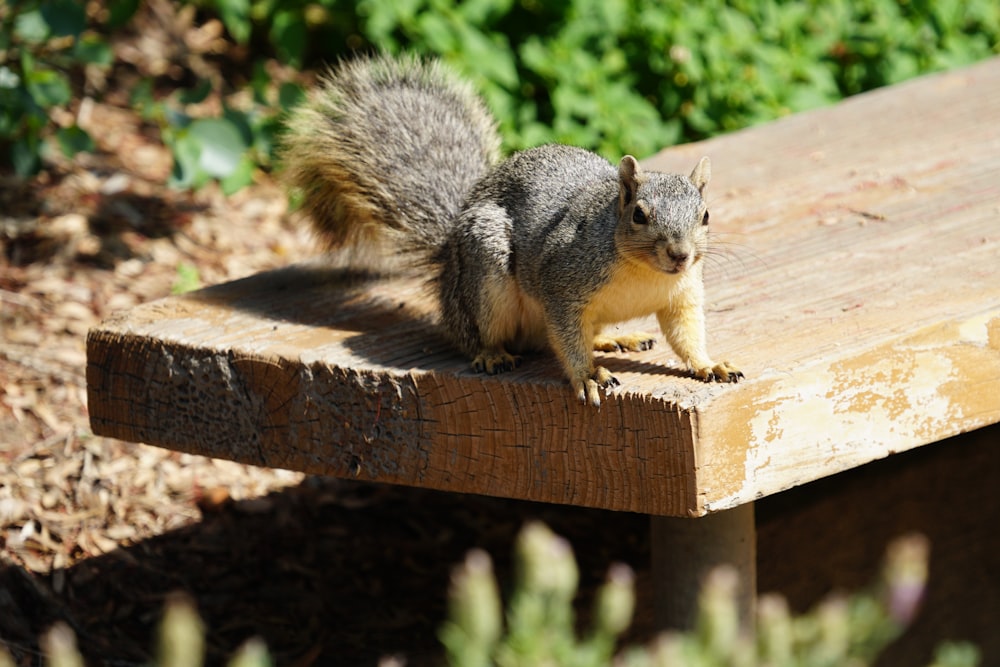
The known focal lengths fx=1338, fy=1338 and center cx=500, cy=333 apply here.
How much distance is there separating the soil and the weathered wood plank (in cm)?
49

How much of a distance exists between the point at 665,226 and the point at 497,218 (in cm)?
38

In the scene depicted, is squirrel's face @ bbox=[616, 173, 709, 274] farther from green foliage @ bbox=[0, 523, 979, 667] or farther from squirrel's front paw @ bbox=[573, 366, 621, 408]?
green foliage @ bbox=[0, 523, 979, 667]

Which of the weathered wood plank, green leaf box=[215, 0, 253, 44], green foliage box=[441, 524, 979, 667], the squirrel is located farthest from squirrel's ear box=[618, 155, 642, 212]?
green leaf box=[215, 0, 253, 44]

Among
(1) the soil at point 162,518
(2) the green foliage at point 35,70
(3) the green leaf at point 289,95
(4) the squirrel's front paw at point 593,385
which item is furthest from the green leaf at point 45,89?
(4) the squirrel's front paw at point 593,385

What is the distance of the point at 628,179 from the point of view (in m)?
1.98

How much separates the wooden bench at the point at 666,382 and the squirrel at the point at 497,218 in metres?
0.07

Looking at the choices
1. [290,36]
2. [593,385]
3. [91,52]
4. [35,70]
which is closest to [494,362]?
[593,385]

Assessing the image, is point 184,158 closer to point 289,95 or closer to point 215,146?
point 215,146

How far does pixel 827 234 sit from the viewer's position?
2525mm

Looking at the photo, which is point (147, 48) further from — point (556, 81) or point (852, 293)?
point (852, 293)

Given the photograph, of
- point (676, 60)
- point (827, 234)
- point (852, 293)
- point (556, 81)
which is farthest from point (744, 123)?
point (852, 293)

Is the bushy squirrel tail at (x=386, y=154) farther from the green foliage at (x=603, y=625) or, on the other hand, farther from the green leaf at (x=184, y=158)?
the green foliage at (x=603, y=625)

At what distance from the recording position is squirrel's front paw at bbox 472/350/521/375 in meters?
1.99

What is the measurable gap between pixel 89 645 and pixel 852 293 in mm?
1572
